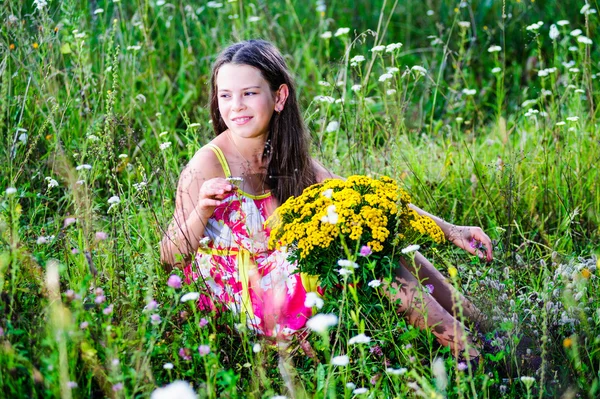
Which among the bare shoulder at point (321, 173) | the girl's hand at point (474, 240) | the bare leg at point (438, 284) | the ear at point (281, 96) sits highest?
the ear at point (281, 96)

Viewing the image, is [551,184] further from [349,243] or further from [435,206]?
[349,243]

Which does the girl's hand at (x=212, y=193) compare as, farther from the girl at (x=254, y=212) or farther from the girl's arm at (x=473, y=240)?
the girl's arm at (x=473, y=240)

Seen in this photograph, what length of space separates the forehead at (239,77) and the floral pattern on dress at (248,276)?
1.39ft

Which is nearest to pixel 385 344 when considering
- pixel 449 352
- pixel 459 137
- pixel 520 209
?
pixel 449 352

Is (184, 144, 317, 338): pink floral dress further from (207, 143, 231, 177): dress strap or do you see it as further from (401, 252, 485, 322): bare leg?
(401, 252, 485, 322): bare leg

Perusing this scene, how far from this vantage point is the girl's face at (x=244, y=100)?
2.85 meters

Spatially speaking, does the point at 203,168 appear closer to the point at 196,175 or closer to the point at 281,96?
the point at 196,175

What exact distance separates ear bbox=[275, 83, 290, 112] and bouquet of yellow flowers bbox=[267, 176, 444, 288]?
58 cm

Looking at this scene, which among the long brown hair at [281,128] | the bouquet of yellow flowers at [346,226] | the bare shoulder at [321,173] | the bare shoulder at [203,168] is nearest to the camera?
the bouquet of yellow flowers at [346,226]

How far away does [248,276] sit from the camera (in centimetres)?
256

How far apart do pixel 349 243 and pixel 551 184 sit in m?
1.53

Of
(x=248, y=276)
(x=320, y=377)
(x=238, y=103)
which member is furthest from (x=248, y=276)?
(x=238, y=103)

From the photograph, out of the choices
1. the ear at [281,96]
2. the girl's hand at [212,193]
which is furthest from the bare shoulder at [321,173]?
the girl's hand at [212,193]

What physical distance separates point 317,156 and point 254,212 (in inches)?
37.8
